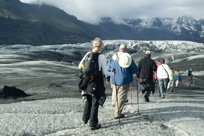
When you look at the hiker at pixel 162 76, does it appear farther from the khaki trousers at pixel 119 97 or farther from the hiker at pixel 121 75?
the khaki trousers at pixel 119 97

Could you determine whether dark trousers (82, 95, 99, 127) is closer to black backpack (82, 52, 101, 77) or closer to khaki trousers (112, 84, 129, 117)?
black backpack (82, 52, 101, 77)

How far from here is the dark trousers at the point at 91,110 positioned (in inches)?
426

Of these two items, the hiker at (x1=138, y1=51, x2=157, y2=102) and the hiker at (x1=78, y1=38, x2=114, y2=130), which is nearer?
the hiker at (x1=78, y1=38, x2=114, y2=130)

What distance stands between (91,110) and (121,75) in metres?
2.25

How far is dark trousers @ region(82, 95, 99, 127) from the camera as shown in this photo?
10.8 m

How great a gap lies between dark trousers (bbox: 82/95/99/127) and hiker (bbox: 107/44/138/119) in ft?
4.98

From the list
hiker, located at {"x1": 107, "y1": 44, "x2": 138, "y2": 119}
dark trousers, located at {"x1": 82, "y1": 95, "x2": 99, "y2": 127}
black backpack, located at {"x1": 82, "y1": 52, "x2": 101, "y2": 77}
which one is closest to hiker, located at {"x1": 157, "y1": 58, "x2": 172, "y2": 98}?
hiker, located at {"x1": 107, "y1": 44, "x2": 138, "y2": 119}

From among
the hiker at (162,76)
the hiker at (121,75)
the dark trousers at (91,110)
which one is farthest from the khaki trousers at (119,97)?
the hiker at (162,76)

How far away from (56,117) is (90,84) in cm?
288

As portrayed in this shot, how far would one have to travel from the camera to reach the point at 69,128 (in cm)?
1131

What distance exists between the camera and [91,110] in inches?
432

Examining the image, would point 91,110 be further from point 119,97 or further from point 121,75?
point 121,75

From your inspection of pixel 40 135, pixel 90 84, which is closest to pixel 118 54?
pixel 90 84

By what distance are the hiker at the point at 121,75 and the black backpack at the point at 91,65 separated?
1.93m
